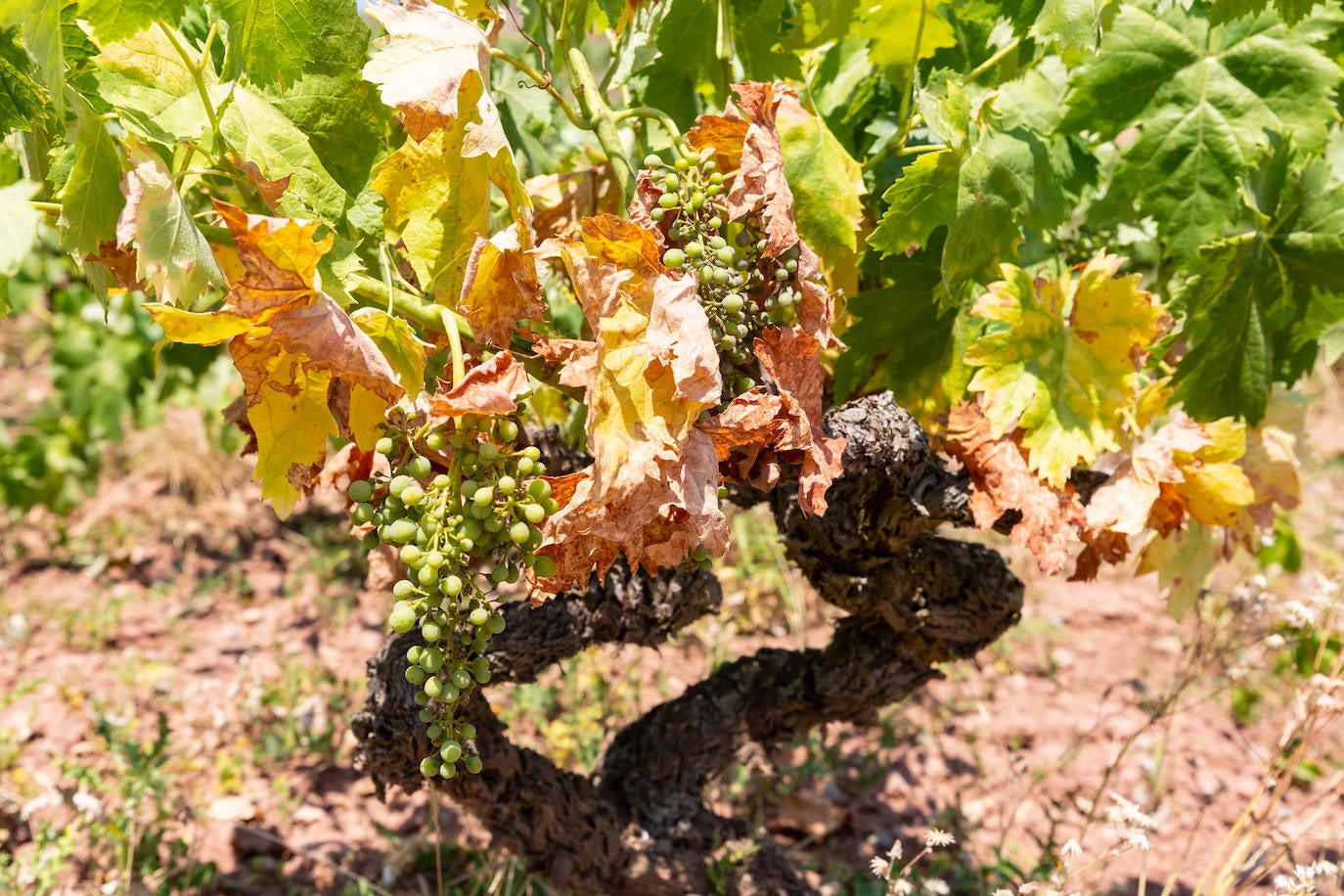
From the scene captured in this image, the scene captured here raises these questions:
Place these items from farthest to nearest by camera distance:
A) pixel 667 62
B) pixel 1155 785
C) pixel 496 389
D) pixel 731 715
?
1. pixel 1155 785
2. pixel 731 715
3. pixel 667 62
4. pixel 496 389

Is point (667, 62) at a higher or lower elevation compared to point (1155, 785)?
higher

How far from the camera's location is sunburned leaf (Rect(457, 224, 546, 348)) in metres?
1.08

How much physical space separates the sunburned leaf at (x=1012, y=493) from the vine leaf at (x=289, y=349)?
88 cm

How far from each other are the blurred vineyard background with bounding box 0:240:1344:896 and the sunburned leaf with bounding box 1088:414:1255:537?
522mm

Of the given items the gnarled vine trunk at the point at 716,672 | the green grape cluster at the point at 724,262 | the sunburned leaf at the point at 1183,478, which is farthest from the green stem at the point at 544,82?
the sunburned leaf at the point at 1183,478

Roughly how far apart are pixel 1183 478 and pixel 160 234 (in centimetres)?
140

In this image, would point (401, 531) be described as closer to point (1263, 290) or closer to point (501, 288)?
point (501, 288)

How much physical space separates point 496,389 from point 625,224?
22 cm

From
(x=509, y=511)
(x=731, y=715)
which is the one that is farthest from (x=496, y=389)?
(x=731, y=715)

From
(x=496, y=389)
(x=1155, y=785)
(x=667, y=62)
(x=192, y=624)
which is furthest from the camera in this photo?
(x=192, y=624)

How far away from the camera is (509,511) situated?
102cm

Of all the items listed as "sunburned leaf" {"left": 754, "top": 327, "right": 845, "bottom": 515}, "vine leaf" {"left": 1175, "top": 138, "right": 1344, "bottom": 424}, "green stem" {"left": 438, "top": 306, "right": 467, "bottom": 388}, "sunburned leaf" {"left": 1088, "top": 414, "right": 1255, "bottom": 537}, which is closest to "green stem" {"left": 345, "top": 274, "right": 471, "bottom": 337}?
"green stem" {"left": 438, "top": 306, "right": 467, "bottom": 388}

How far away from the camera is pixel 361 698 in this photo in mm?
3213

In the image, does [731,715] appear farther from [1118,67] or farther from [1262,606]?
[1118,67]
